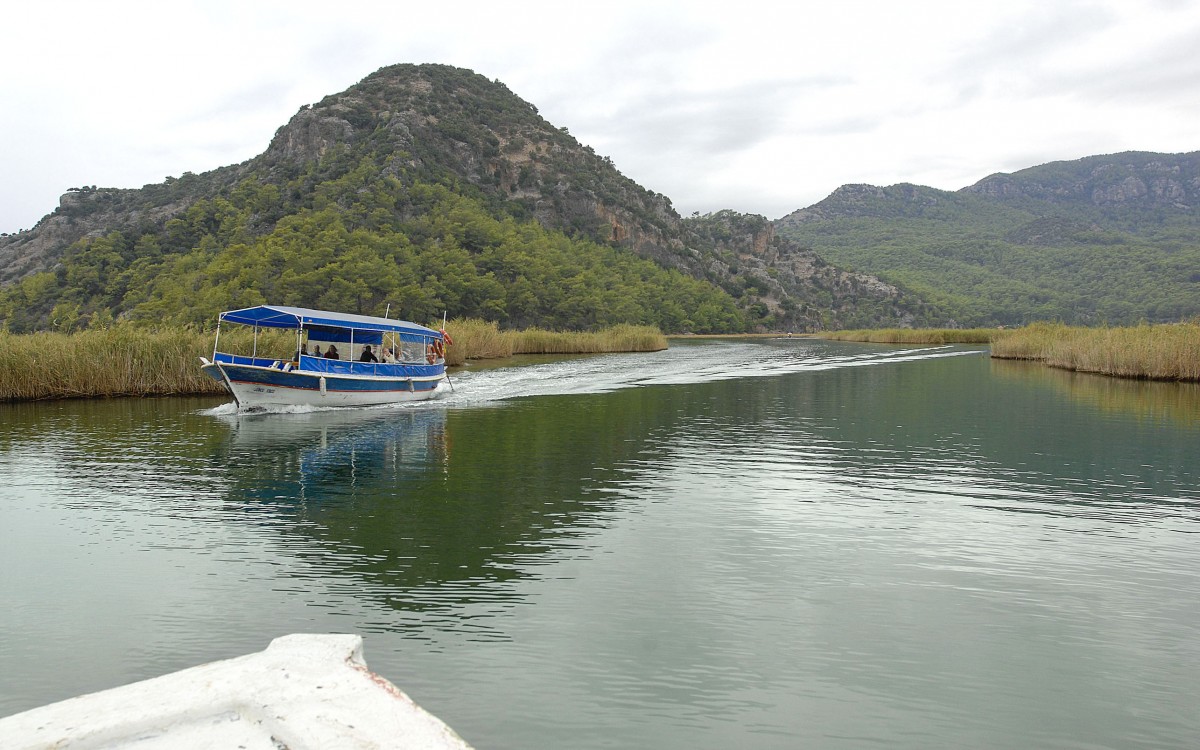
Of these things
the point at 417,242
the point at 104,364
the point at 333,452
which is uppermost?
the point at 417,242

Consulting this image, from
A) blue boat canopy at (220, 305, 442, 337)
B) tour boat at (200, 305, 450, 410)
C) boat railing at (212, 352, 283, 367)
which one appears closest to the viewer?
boat railing at (212, 352, 283, 367)

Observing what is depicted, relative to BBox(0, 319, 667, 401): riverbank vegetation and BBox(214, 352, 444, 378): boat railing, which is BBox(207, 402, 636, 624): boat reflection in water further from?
BBox(0, 319, 667, 401): riverbank vegetation

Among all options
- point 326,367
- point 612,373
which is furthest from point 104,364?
point 612,373

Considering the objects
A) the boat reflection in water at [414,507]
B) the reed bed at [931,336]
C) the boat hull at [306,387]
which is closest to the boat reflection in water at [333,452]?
the boat reflection in water at [414,507]

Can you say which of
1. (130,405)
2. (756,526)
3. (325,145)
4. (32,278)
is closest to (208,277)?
(32,278)

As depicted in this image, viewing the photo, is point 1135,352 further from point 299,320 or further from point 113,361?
point 113,361

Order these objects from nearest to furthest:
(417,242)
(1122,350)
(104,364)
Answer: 1. (104,364)
2. (1122,350)
3. (417,242)

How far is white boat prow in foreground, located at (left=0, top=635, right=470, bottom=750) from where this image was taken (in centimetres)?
387

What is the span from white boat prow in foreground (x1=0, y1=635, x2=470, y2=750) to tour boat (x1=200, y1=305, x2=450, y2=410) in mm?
23537

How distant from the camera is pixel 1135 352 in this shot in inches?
1470

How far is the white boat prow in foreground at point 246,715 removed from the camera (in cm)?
387

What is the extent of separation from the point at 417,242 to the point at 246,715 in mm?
115915

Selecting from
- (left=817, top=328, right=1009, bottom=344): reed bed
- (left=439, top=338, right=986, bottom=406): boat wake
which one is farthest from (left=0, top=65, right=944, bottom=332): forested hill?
(left=817, top=328, right=1009, bottom=344): reed bed

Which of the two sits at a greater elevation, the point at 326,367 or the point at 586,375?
the point at 326,367
